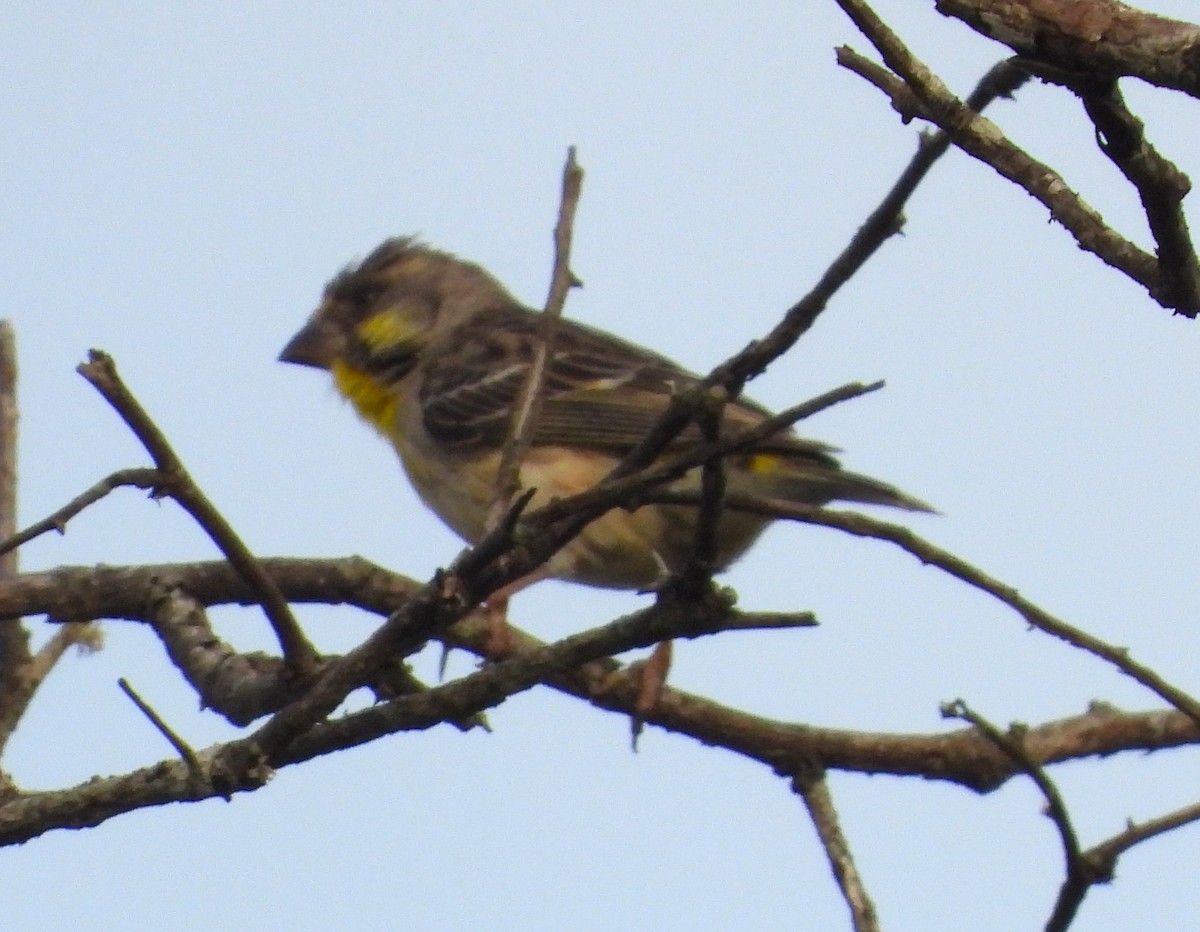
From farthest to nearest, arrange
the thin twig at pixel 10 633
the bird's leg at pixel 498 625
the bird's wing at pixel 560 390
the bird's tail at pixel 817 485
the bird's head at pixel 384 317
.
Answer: the bird's head at pixel 384 317, the bird's wing at pixel 560 390, the bird's tail at pixel 817 485, the bird's leg at pixel 498 625, the thin twig at pixel 10 633

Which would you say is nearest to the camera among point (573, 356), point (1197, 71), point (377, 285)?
point (1197, 71)

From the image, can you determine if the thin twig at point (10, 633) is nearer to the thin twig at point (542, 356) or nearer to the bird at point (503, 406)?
the bird at point (503, 406)

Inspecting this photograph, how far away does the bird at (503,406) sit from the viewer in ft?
20.9

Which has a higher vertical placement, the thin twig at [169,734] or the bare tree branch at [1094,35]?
the bare tree branch at [1094,35]

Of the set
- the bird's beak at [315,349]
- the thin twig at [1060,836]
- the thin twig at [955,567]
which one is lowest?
the thin twig at [1060,836]

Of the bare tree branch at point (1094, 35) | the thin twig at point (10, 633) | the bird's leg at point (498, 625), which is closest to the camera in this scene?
the bare tree branch at point (1094, 35)

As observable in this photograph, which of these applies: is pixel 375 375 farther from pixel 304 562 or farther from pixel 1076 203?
pixel 1076 203

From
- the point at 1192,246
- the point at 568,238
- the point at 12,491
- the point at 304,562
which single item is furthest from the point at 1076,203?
the point at 12,491

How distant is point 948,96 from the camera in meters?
2.54

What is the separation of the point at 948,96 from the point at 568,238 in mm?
1034

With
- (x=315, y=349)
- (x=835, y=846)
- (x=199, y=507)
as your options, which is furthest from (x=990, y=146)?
(x=315, y=349)

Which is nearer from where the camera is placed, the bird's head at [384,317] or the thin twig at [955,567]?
the thin twig at [955,567]

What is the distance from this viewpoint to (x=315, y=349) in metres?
7.97

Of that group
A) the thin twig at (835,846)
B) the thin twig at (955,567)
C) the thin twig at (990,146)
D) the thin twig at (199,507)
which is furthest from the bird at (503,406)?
the thin twig at (990,146)
